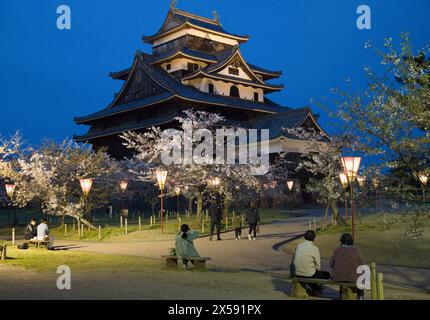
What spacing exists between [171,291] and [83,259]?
820 cm

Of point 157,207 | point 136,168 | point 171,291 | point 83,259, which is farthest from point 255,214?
point 157,207

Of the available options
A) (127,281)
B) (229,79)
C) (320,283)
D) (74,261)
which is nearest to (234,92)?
(229,79)

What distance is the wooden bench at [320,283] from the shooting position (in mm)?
10211

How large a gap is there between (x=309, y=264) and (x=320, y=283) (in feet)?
1.89

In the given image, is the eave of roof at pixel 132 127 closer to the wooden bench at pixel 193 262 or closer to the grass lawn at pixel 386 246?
the grass lawn at pixel 386 246

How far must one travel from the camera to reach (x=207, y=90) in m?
56.4

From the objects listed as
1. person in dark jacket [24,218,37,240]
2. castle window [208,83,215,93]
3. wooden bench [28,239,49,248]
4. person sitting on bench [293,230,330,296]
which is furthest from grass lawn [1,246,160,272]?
castle window [208,83,215,93]

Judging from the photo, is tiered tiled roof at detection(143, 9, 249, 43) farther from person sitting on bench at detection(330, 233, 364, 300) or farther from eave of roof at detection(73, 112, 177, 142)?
person sitting on bench at detection(330, 233, 364, 300)

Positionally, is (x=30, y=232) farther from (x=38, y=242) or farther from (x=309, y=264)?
(x=309, y=264)

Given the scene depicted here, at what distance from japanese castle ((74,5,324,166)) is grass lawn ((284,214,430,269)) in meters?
24.6

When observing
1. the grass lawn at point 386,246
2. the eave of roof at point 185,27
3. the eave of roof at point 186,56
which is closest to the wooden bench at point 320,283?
the grass lawn at point 386,246

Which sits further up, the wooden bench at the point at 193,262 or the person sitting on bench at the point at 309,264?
the person sitting on bench at the point at 309,264

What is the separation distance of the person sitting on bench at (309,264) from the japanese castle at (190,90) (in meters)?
37.6
